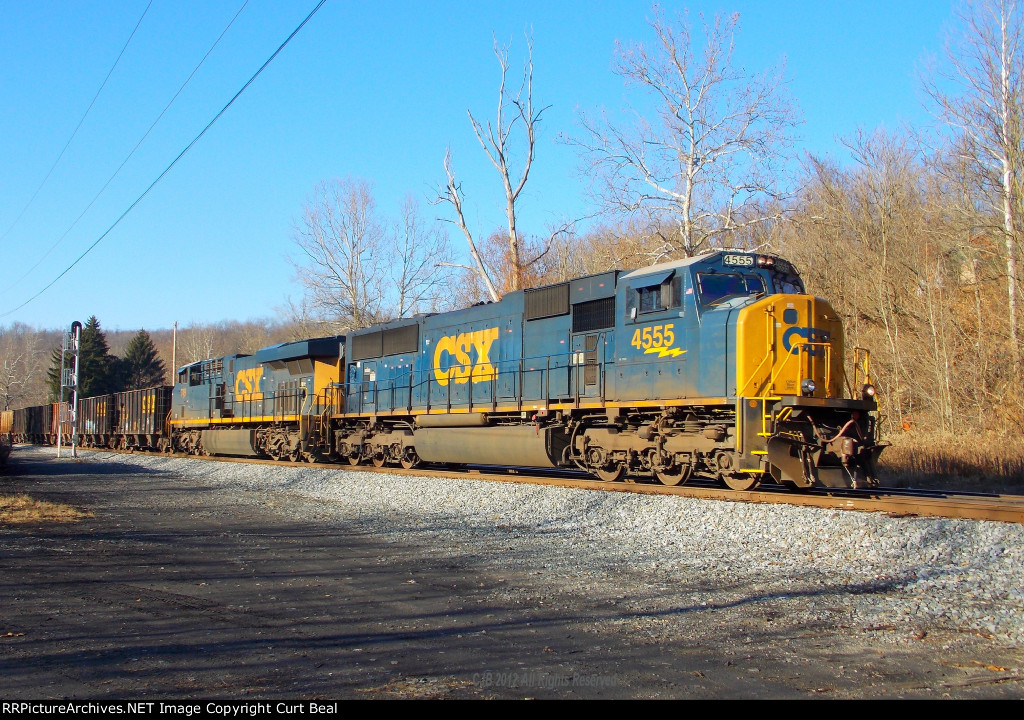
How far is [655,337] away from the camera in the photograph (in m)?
13.4

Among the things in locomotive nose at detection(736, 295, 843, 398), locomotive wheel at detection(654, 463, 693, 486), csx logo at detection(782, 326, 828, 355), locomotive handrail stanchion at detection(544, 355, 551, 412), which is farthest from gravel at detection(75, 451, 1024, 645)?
csx logo at detection(782, 326, 828, 355)

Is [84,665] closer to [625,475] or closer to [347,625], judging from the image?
[347,625]

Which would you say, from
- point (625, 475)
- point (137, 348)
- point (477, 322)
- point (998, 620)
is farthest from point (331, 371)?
point (137, 348)

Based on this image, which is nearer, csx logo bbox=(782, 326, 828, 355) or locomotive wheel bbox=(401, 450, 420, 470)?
csx logo bbox=(782, 326, 828, 355)

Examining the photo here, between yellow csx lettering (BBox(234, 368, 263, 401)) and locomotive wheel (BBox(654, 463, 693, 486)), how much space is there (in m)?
16.9

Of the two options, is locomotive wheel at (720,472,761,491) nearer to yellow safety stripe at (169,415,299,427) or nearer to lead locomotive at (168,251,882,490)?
lead locomotive at (168,251,882,490)

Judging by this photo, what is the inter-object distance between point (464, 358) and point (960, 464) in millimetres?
11236

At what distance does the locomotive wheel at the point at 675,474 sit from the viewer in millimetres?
13062

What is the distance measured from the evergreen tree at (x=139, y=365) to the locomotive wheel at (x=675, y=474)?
84126 millimetres

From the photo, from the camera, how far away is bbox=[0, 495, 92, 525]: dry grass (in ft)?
36.8

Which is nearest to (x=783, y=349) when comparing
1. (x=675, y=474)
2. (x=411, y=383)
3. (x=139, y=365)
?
(x=675, y=474)

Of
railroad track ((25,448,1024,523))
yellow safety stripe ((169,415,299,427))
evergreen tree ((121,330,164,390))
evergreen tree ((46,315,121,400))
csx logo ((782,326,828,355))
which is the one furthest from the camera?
evergreen tree ((121,330,164,390))

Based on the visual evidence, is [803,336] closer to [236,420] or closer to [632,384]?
[632,384]
